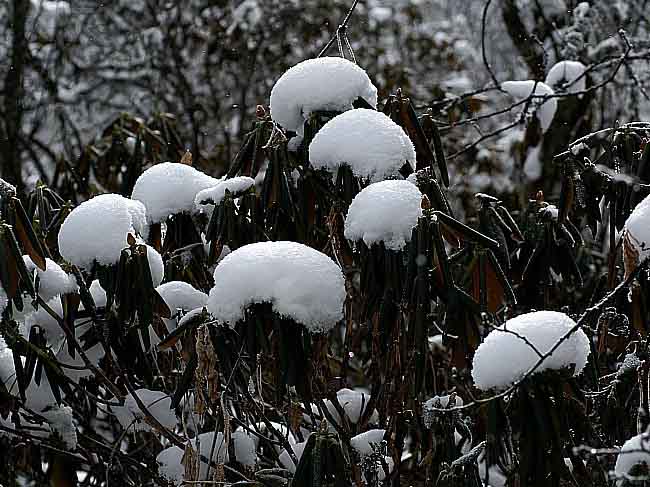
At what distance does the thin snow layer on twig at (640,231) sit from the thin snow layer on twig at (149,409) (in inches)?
49.0

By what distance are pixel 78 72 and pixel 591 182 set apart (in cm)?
470

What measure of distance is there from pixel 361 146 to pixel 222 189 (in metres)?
0.41

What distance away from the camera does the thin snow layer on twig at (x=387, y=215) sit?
153 cm

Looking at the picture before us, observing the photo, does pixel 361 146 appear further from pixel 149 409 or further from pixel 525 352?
pixel 149 409

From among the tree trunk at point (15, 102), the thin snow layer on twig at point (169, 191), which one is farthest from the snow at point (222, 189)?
the tree trunk at point (15, 102)

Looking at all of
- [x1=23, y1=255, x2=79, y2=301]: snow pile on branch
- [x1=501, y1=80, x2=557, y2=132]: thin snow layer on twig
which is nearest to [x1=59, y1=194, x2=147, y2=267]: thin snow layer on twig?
[x1=23, y1=255, x2=79, y2=301]: snow pile on branch

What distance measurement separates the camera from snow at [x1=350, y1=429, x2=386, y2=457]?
1.87m

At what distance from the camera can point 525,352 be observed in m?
1.43

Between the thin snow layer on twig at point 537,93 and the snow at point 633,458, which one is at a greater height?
the thin snow layer on twig at point 537,93

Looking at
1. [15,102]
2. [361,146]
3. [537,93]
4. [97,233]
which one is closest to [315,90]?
[361,146]

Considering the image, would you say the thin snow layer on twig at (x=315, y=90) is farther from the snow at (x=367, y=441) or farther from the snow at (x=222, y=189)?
the snow at (x=367, y=441)

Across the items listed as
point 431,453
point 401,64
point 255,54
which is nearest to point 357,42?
point 401,64

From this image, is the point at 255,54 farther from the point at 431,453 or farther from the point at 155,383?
the point at 431,453

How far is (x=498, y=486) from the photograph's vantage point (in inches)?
96.6
